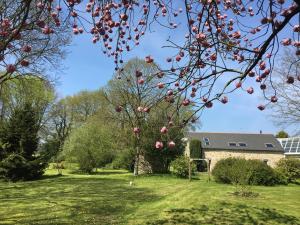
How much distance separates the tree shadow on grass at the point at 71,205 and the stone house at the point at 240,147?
22357mm

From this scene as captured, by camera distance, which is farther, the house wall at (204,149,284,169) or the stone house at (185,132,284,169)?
the stone house at (185,132,284,169)

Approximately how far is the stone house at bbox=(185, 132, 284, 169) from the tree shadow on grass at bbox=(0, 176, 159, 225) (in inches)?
880

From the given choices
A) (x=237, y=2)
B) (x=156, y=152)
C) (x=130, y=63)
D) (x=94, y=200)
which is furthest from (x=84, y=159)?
(x=237, y=2)

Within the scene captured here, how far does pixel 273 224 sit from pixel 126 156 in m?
22.4

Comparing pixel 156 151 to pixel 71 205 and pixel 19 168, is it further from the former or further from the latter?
pixel 71 205

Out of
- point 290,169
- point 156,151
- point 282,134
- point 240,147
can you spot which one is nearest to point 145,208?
point 290,169

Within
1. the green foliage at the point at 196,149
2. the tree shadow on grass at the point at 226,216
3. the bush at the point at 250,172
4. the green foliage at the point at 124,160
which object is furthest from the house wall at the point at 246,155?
the tree shadow on grass at the point at 226,216

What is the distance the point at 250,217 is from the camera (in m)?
11.1

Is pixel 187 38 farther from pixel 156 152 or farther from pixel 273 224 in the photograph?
pixel 156 152

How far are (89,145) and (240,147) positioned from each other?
17141mm

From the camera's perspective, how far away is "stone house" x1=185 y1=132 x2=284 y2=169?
39.2m

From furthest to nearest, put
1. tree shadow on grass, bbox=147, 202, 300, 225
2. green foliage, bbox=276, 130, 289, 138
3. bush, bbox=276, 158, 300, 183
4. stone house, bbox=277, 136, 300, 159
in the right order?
green foliage, bbox=276, 130, 289, 138
stone house, bbox=277, 136, 300, 159
bush, bbox=276, 158, 300, 183
tree shadow on grass, bbox=147, 202, 300, 225

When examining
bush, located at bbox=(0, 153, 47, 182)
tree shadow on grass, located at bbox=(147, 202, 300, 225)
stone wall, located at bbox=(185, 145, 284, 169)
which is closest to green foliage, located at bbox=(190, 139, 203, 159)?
stone wall, located at bbox=(185, 145, 284, 169)

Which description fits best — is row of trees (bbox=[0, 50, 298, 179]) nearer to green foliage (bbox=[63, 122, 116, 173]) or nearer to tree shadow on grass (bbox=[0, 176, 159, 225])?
green foliage (bbox=[63, 122, 116, 173])
